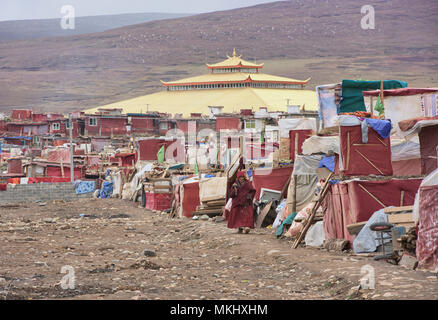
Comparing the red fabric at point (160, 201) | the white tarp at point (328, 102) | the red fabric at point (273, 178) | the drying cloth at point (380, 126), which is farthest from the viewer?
the red fabric at point (160, 201)

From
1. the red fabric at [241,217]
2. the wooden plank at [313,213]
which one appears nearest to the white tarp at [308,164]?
the red fabric at [241,217]

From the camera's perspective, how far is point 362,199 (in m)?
12.7

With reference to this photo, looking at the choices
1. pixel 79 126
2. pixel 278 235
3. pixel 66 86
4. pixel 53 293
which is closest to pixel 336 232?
pixel 278 235

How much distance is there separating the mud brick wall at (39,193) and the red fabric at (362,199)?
2365 centimetres

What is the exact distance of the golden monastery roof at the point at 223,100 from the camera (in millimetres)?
78875

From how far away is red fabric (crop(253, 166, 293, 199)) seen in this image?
19125 millimetres

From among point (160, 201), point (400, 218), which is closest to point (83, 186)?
point (160, 201)

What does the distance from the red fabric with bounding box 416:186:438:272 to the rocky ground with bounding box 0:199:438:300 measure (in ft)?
0.81

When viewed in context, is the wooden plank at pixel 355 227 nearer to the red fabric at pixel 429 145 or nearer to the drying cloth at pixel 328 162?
the red fabric at pixel 429 145

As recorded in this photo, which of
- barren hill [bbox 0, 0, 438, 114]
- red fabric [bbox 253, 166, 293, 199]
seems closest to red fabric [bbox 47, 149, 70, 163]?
red fabric [bbox 253, 166, 293, 199]

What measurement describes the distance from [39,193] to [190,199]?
14939 millimetres

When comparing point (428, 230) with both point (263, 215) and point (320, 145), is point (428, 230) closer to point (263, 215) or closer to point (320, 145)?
point (320, 145)

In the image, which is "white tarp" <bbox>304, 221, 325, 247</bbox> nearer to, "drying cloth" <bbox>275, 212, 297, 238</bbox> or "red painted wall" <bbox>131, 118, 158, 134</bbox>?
"drying cloth" <bbox>275, 212, 297, 238</bbox>

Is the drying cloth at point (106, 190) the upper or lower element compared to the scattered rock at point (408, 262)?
lower
